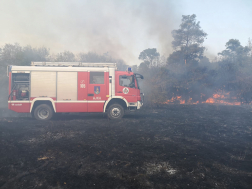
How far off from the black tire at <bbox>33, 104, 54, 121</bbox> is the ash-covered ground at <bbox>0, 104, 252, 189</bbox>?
2.33 metres

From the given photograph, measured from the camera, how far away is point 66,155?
4.75 m

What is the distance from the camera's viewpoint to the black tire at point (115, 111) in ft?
33.0

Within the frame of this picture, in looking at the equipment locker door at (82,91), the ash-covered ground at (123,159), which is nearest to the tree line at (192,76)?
the equipment locker door at (82,91)

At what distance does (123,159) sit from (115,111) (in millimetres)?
5719

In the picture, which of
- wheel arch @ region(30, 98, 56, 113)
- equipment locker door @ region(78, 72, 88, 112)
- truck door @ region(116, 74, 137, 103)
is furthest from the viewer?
truck door @ region(116, 74, 137, 103)

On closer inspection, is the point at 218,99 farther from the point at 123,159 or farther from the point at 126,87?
the point at 123,159

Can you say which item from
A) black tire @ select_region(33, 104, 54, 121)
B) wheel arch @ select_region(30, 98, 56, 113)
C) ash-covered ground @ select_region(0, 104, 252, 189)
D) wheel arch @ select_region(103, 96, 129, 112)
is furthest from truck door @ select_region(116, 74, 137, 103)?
black tire @ select_region(33, 104, 54, 121)

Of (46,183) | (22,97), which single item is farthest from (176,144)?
(22,97)

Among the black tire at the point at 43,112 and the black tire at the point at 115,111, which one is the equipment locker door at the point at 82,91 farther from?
the black tire at the point at 43,112

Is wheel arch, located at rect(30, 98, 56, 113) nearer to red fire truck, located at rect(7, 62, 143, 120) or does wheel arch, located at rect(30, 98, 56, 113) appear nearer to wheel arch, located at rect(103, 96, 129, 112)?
red fire truck, located at rect(7, 62, 143, 120)

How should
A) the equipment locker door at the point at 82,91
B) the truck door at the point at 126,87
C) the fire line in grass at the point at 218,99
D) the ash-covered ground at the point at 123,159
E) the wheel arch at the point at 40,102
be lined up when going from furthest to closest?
1. the fire line in grass at the point at 218,99
2. the truck door at the point at 126,87
3. the equipment locker door at the point at 82,91
4. the wheel arch at the point at 40,102
5. the ash-covered ground at the point at 123,159

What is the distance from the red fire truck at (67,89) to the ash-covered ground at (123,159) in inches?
100

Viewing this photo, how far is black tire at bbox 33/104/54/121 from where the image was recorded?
9.70 metres

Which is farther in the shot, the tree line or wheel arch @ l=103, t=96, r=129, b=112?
the tree line
